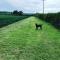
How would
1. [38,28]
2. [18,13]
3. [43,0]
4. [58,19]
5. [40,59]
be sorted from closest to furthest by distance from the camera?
[40,59]
[38,28]
[58,19]
[43,0]
[18,13]

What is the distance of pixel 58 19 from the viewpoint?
55719 millimetres

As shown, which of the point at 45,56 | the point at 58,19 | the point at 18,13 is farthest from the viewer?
the point at 18,13

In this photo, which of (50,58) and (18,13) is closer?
(50,58)

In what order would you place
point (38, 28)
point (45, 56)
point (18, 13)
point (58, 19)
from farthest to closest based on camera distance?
point (18, 13), point (58, 19), point (38, 28), point (45, 56)

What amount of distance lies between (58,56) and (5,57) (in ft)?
9.93

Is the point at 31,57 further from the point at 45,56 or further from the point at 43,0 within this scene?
the point at 43,0

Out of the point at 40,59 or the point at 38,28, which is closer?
the point at 40,59

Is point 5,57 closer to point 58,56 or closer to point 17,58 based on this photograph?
point 17,58

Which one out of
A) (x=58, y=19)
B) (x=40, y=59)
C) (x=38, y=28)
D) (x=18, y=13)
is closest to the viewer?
(x=40, y=59)

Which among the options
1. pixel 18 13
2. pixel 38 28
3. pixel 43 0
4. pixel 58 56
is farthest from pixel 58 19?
pixel 18 13

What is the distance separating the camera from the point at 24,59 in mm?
11453

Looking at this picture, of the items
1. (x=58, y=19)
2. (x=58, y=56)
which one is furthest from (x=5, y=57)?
(x=58, y=19)

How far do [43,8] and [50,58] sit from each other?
82.7 metres

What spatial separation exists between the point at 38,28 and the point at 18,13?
470 ft
